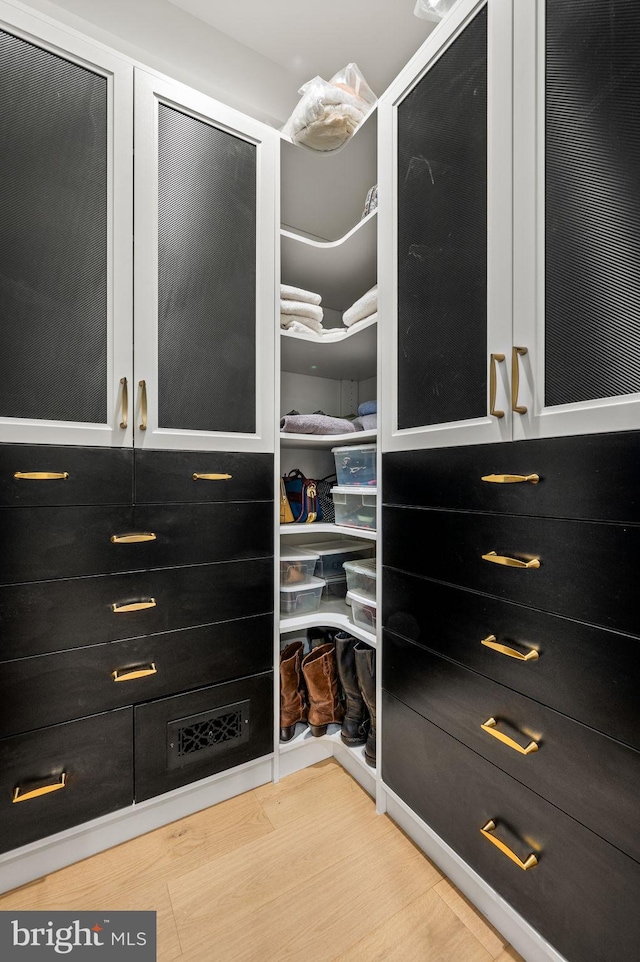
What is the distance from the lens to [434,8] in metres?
1.12

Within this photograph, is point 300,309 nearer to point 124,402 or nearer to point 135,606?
point 124,402

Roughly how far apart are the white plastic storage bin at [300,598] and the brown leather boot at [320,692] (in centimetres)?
18

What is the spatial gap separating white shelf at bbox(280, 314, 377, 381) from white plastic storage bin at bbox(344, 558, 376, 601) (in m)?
0.85

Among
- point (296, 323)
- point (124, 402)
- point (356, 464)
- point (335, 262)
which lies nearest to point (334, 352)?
point (296, 323)

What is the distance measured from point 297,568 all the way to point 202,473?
596mm

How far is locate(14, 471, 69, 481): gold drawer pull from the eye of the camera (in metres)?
1.04

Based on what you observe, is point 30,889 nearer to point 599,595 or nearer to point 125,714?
point 125,714

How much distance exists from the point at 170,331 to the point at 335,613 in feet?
3.84

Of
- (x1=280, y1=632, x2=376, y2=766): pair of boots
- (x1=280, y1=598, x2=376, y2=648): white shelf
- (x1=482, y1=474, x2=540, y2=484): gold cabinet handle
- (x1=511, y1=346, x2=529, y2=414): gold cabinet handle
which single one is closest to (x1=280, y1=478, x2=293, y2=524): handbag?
(x1=280, y1=598, x2=376, y2=648): white shelf

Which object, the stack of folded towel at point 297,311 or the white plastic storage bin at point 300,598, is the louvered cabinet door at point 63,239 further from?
the white plastic storage bin at point 300,598

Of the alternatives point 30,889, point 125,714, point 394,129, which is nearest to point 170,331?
point 394,129

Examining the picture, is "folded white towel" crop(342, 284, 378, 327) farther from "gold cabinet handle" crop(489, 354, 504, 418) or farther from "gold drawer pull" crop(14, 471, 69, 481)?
"gold drawer pull" crop(14, 471, 69, 481)

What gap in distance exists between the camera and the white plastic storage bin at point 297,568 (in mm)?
1632

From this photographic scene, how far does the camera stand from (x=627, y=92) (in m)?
0.72
